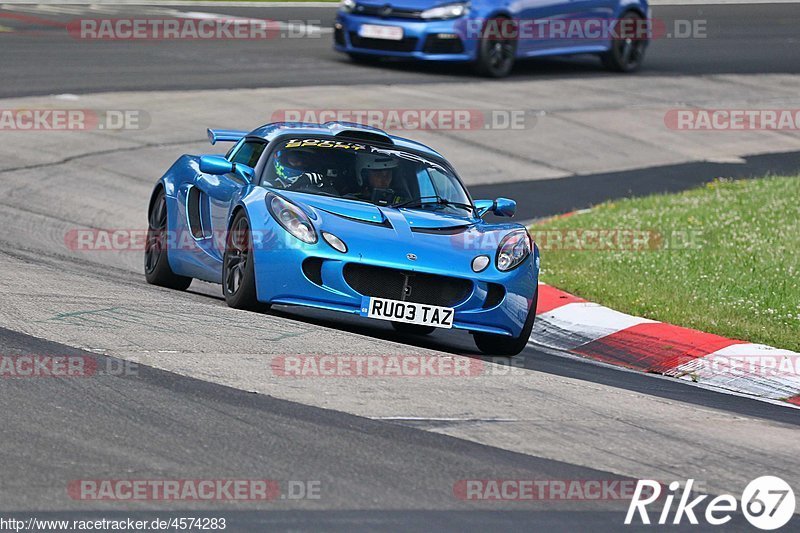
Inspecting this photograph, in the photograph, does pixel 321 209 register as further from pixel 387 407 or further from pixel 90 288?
pixel 387 407

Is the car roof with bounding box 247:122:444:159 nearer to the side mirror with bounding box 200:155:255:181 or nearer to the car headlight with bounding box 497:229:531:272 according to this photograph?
the side mirror with bounding box 200:155:255:181

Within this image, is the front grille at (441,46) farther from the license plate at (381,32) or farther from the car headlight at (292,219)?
the car headlight at (292,219)

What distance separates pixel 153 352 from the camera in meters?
7.19

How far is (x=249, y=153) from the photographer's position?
33.9ft

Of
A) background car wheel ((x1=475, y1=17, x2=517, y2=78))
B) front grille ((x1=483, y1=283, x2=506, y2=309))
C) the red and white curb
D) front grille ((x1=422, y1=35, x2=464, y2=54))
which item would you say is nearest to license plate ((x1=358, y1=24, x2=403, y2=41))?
front grille ((x1=422, y1=35, x2=464, y2=54))

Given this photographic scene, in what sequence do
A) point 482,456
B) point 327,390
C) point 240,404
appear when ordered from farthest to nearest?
point 327,390, point 240,404, point 482,456

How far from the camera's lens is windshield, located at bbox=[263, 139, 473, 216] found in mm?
9445

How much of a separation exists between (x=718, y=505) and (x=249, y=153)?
5.55 meters

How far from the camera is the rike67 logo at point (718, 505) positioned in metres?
5.44

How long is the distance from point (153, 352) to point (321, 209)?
195 centimetres

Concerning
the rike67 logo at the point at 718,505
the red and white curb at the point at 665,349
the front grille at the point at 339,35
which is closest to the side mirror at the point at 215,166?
the red and white curb at the point at 665,349

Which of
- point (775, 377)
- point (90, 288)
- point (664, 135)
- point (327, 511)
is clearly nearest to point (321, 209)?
point (90, 288)

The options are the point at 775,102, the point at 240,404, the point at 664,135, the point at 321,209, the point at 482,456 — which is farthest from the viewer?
the point at 775,102

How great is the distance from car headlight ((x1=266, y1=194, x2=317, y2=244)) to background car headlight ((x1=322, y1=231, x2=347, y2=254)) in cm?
7
